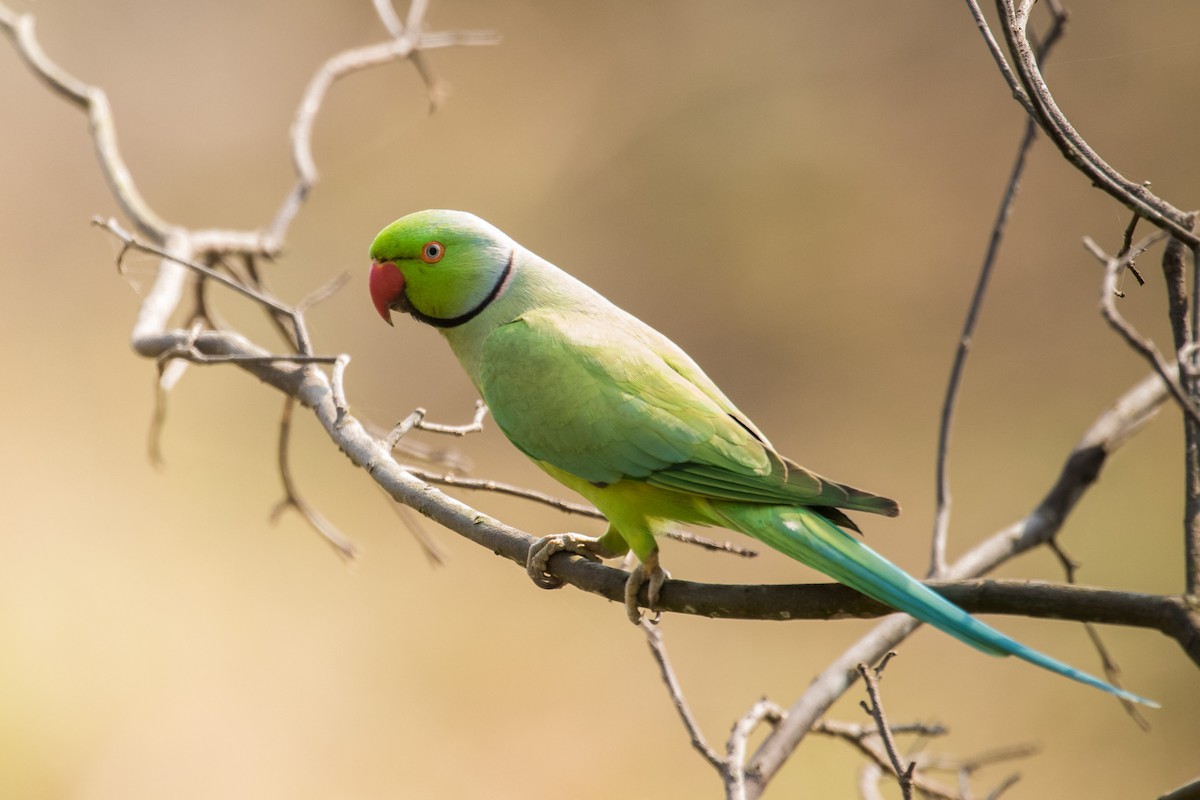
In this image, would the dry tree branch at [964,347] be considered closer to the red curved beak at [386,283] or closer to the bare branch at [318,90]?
the red curved beak at [386,283]

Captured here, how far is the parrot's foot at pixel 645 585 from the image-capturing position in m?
1.43

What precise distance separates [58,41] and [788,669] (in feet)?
15.4

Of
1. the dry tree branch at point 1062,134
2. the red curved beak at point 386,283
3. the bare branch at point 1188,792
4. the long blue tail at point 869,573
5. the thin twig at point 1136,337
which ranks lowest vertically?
the bare branch at point 1188,792

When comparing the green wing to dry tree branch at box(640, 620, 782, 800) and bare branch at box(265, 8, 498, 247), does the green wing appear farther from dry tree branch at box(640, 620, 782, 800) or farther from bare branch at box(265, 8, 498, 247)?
bare branch at box(265, 8, 498, 247)

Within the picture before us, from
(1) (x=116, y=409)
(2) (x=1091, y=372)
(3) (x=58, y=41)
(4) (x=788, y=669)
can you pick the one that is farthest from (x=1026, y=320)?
(3) (x=58, y=41)

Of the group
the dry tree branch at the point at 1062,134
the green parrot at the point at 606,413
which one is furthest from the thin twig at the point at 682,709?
the dry tree branch at the point at 1062,134

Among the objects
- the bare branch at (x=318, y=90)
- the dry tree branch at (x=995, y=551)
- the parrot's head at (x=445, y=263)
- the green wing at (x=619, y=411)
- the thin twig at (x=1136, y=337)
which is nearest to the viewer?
the thin twig at (x=1136, y=337)

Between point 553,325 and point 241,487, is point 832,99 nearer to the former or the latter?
point 241,487

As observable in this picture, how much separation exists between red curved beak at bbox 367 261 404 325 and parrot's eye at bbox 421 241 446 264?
65 millimetres

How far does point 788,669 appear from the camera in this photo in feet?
14.5

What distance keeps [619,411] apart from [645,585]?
0.30 meters

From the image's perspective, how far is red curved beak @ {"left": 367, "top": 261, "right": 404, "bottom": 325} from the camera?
1.97 metres

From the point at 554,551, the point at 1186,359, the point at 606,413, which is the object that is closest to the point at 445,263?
the point at 606,413

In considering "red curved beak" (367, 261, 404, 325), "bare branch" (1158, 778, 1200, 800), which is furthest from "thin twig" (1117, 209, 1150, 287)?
"red curved beak" (367, 261, 404, 325)
